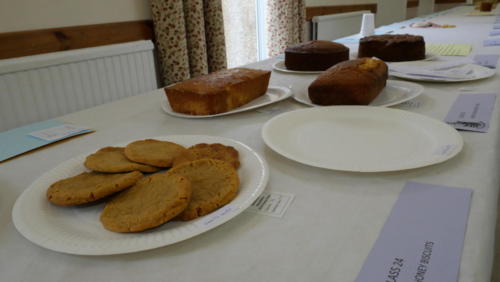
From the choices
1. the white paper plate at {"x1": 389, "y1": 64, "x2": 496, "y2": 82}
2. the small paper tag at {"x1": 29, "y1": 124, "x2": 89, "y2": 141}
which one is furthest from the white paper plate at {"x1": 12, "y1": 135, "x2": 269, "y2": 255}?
the white paper plate at {"x1": 389, "y1": 64, "x2": 496, "y2": 82}

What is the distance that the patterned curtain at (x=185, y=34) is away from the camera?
2.05 meters

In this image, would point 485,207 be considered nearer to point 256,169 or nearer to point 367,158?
point 367,158

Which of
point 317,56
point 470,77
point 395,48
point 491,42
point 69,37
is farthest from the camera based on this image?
point 69,37

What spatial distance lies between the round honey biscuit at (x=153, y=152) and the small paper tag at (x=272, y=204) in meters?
0.15

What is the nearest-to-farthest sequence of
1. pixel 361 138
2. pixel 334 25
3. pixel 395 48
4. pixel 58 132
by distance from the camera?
pixel 361 138 → pixel 58 132 → pixel 395 48 → pixel 334 25

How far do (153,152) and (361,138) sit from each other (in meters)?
0.36

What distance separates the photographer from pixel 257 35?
327cm

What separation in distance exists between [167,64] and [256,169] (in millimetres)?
1740

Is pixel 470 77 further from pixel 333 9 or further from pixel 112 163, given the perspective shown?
pixel 333 9

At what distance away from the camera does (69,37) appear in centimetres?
180

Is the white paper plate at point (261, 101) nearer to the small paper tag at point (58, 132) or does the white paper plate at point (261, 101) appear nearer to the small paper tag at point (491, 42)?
the small paper tag at point (58, 132)

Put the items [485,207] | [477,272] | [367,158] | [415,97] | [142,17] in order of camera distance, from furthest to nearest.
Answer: [142,17] → [415,97] → [367,158] → [485,207] → [477,272]

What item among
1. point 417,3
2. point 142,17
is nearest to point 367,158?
point 142,17

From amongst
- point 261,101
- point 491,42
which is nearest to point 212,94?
point 261,101
